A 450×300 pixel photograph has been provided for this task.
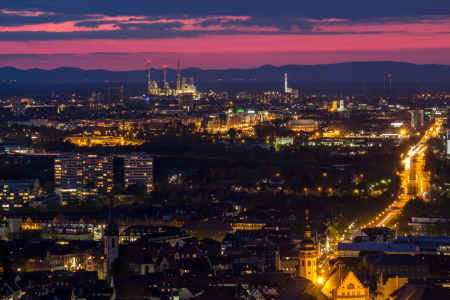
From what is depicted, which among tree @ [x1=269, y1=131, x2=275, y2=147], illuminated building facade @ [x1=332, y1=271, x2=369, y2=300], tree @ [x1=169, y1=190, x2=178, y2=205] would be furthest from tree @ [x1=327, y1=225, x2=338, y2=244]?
tree @ [x1=269, y1=131, x2=275, y2=147]

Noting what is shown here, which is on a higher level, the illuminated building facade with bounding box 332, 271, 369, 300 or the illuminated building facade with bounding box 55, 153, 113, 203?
the illuminated building facade with bounding box 332, 271, 369, 300

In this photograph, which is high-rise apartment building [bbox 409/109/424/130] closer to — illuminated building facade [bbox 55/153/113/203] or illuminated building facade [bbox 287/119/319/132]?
illuminated building facade [bbox 287/119/319/132]

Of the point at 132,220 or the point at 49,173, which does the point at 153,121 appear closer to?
the point at 49,173

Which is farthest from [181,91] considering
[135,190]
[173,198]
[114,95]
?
[173,198]

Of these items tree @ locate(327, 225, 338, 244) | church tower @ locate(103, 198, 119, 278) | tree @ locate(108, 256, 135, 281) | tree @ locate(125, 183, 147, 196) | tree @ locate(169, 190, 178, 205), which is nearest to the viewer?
tree @ locate(108, 256, 135, 281)

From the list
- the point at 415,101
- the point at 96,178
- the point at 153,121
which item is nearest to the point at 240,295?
the point at 96,178

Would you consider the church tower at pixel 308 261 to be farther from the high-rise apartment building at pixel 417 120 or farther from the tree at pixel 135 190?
the high-rise apartment building at pixel 417 120
